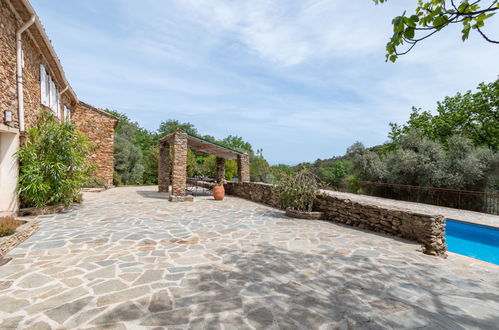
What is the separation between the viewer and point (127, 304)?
2.51 metres

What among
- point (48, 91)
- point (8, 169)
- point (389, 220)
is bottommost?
point (389, 220)

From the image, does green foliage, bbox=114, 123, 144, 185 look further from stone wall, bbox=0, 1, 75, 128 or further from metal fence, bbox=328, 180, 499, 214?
metal fence, bbox=328, 180, 499, 214

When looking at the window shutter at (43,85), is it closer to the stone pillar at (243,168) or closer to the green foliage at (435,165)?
the stone pillar at (243,168)

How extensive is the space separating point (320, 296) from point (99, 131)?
15474mm

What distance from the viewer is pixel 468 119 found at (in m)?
18.1

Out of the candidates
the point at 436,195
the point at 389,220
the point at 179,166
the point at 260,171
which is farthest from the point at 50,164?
the point at 260,171

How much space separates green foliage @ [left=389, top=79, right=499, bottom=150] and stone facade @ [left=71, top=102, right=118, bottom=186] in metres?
20.1

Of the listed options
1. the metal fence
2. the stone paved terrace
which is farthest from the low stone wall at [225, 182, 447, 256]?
the metal fence

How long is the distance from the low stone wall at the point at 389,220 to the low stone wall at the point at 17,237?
7064 millimetres

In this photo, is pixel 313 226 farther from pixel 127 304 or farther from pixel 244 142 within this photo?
pixel 244 142

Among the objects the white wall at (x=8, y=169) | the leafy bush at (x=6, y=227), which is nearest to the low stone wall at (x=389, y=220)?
the leafy bush at (x=6, y=227)

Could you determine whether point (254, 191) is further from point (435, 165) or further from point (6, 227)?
point (435, 165)

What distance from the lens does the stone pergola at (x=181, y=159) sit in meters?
10.4

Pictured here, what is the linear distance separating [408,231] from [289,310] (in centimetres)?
415
